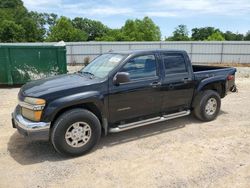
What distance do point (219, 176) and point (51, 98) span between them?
9.02 feet

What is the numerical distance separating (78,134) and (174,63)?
249 cm

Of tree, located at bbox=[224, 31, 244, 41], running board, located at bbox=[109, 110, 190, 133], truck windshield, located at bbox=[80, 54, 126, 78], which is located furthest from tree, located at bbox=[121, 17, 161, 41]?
running board, located at bbox=[109, 110, 190, 133]

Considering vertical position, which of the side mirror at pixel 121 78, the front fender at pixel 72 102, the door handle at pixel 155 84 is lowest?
the front fender at pixel 72 102

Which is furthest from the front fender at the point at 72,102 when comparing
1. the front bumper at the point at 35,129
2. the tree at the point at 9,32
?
the tree at the point at 9,32

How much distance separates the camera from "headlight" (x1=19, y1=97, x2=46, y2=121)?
3.98 m

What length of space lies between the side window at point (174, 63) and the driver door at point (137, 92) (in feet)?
0.90

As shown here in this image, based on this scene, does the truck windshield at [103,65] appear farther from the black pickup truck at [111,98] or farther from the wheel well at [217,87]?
the wheel well at [217,87]

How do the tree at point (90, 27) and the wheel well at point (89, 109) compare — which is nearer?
the wheel well at point (89, 109)

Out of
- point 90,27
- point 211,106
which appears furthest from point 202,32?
point 211,106

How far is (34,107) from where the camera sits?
13.1ft

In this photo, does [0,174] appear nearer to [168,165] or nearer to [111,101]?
[111,101]

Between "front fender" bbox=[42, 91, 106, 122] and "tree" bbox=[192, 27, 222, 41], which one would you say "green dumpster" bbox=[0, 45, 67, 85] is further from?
"tree" bbox=[192, 27, 222, 41]

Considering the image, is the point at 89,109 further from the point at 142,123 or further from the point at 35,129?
the point at 142,123

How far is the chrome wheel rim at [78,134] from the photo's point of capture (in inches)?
167
